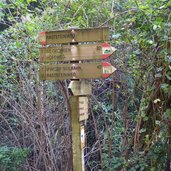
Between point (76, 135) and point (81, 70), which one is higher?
point (81, 70)

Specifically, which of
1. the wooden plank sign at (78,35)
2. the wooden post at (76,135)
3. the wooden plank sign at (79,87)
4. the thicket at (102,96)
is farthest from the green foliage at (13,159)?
the wooden plank sign at (78,35)

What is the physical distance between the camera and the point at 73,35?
9.05 feet

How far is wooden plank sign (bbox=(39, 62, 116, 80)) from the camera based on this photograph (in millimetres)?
2707

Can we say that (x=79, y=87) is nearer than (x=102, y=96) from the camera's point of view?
Yes

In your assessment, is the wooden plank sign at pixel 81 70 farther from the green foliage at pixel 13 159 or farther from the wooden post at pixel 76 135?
the green foliage at pixel 13 159

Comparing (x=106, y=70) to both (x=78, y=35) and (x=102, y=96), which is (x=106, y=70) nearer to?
(x=78, y=35)

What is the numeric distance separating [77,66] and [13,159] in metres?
2.28

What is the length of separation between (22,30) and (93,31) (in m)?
1.70

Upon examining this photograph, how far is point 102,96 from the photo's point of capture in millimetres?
4367

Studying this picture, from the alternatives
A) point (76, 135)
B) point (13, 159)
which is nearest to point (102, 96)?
point (13, 159)

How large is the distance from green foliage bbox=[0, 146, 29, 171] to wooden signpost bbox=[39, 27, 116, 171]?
6.05 ft

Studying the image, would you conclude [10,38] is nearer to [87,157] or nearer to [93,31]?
[87,157]

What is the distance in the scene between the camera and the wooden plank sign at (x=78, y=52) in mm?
2701

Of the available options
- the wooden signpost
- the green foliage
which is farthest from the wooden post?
the green foliage
